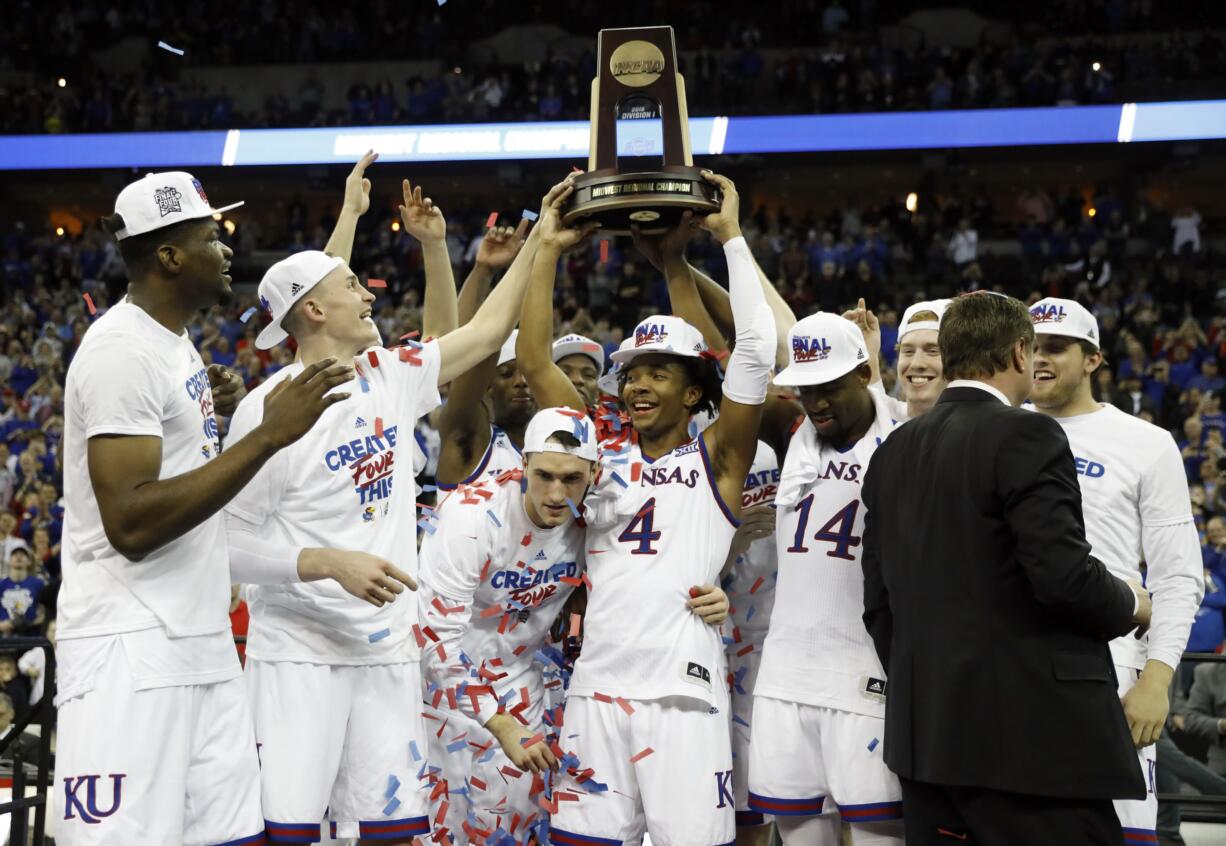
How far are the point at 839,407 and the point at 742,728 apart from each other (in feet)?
3.83

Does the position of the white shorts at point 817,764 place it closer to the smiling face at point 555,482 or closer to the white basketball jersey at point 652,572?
the white basketball jersey at point 652,572

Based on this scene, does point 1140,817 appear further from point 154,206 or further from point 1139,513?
point 154,206

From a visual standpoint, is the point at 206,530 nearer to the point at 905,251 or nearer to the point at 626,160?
the point at 626,160

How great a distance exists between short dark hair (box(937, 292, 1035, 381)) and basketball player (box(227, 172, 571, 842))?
159 cm

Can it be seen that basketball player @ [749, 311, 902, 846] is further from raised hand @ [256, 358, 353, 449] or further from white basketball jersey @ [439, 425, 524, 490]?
raised hand @ [256, 358, 353, 449]

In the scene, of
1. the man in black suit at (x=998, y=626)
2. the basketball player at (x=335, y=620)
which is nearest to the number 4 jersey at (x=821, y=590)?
the man in black suit at (x=998, y=626)

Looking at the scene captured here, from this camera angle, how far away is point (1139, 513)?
4.16 m

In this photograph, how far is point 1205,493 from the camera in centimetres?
1028

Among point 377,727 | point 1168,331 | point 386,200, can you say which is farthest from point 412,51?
point 377,727

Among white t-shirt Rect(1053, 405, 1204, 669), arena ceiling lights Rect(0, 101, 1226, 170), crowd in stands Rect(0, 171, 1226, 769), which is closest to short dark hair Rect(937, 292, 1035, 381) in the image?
white t-shirt Rect(1053, 405, 1204, 669)

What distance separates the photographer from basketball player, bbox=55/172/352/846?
119 inches

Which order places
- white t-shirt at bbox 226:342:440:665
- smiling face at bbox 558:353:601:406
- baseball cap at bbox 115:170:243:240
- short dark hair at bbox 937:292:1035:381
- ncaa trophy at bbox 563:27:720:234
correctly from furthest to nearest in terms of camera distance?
smiling face at bbox 558:353:601:406, ncaa trophy at bbox 563:27:720:234, white t-shirt at bbox 226:342:440:665, short dark hair at bbox 937:292:1035:381, baseball cap at bbox 115:170:243:240

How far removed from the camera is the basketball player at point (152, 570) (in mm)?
3029

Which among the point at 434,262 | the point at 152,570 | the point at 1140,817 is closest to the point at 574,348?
the point at 434,262
